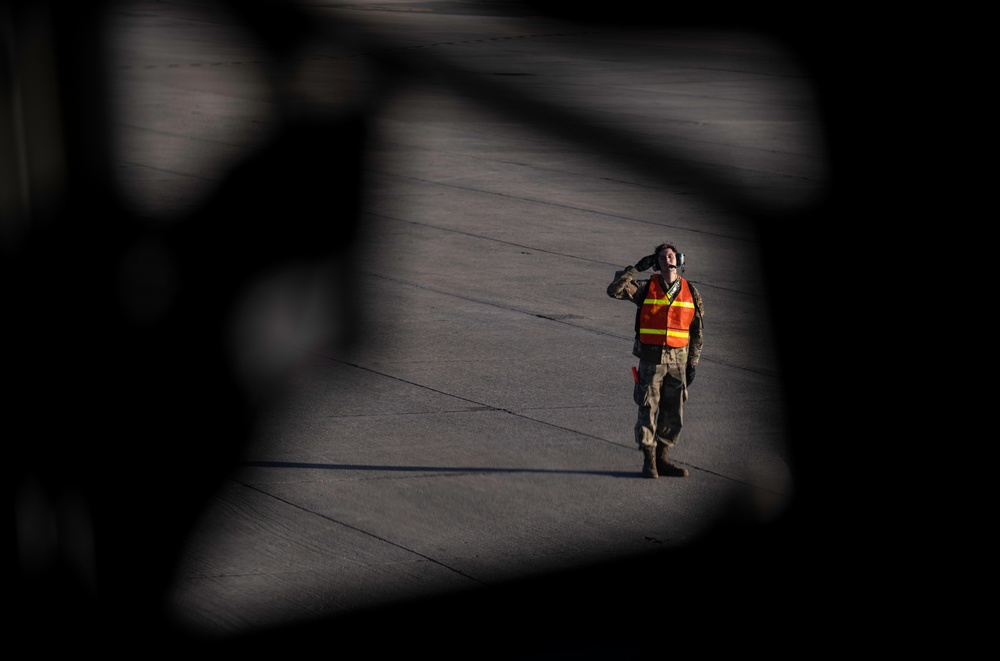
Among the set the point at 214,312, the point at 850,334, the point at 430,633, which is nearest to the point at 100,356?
the point at 214,312

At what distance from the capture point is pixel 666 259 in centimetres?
649

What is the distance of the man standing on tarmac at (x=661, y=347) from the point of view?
6.66 m

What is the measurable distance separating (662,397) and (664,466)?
0.41 meters

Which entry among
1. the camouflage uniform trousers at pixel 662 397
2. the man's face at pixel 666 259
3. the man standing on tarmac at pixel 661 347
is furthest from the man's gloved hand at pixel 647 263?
the camouflage uniform trousers at pixel 662 397

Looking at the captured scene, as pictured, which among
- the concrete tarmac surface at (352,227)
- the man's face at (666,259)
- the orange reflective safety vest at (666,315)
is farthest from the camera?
the orange reflective safety vest at (666,315)

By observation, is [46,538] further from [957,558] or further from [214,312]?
[957,558]

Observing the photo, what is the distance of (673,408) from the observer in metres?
7.02

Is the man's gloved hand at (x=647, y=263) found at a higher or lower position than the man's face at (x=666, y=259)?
lower

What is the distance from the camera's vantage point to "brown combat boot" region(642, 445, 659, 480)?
712 cm

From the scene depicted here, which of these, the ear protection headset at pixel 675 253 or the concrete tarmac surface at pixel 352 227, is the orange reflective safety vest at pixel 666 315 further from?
the concrete tarmac surface at pixel 352 227

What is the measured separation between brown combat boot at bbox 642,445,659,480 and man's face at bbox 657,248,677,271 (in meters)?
1.09

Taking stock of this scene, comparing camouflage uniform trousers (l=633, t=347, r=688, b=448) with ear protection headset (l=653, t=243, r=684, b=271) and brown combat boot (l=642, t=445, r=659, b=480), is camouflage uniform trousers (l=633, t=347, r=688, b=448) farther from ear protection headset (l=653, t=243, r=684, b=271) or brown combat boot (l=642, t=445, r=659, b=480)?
ear protection headset (l=653, t=243, r=684, b=271)

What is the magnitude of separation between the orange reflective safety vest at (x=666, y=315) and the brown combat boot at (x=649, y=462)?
60 cm

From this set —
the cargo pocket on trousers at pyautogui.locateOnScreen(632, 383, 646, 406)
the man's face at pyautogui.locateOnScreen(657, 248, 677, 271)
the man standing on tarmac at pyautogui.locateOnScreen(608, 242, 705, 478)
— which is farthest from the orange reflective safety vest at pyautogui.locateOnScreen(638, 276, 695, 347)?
the cargo pocket on trousers at pyautogui.locateOnScreen(632, 383, 646, 406)
